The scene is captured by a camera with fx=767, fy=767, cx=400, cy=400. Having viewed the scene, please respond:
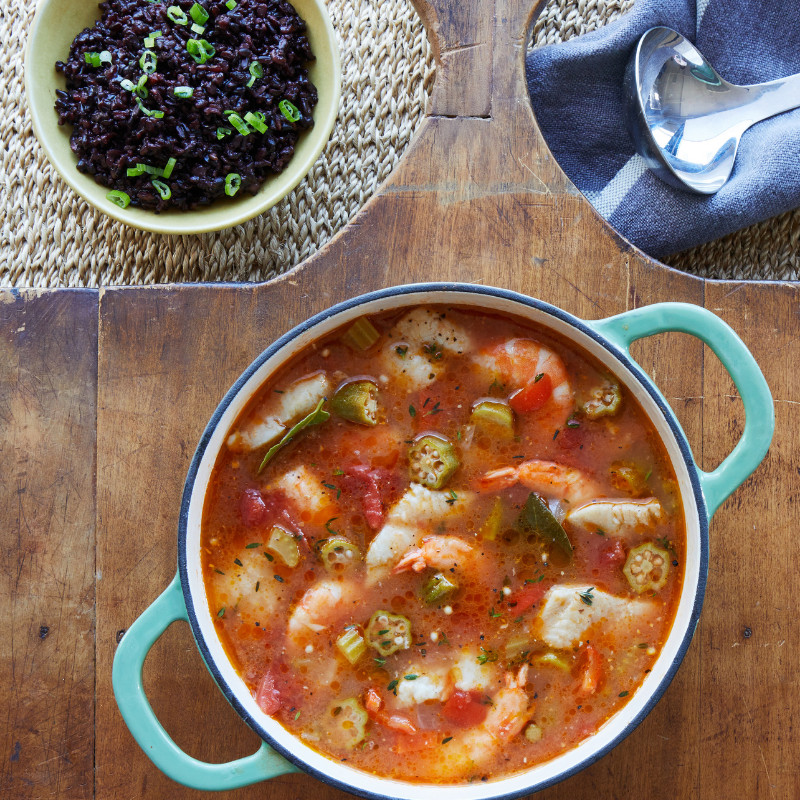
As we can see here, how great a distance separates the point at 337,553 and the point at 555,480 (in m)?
0.61

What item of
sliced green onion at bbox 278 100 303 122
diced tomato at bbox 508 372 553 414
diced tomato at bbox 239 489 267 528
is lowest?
diced tomato at bbox 239 489 267 528

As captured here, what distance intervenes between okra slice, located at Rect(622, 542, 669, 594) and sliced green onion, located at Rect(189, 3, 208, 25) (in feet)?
6.43

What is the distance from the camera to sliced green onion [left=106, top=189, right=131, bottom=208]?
226 cm

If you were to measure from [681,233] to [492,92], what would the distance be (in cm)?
74

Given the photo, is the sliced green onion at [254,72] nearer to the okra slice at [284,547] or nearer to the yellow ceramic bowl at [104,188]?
the yellow ceramic bowl at [104,188]

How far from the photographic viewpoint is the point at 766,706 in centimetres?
219

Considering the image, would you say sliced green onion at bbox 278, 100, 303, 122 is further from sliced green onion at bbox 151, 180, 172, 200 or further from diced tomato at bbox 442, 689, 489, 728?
diced tomato at bbox 442, 689, 489, 728

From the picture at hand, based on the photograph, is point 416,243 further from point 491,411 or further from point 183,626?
point 183,626

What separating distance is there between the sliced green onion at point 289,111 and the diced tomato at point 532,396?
1.05m

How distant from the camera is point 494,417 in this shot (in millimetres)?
2027

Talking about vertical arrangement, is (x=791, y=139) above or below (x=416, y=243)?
above

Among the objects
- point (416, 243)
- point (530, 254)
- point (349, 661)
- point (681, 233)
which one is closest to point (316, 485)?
point (349, 661)

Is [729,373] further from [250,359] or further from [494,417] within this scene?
[250,359]

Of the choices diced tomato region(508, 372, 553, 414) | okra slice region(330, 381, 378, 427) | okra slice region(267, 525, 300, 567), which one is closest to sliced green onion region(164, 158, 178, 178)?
okra slice region(330, 381, 378, 427)
